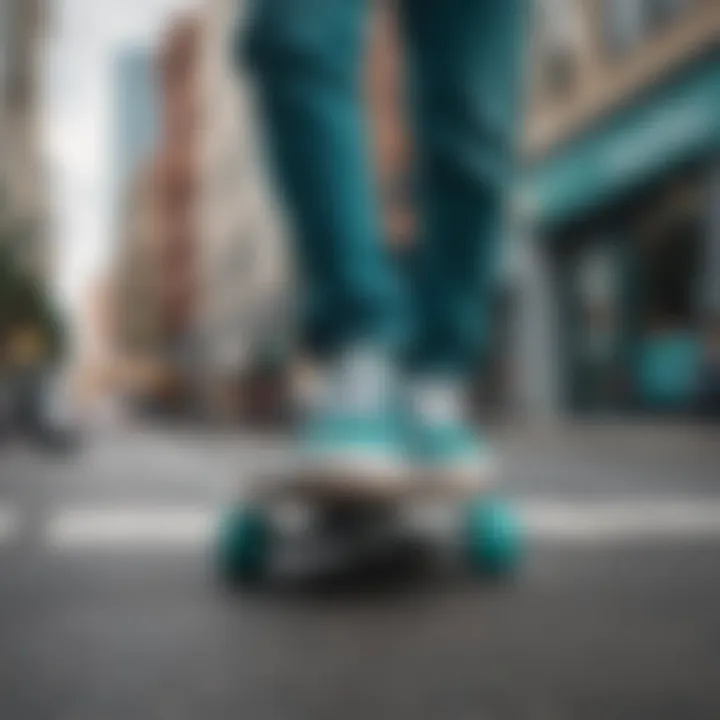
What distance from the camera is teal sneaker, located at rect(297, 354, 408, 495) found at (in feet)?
1.68

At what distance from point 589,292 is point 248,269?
18cm

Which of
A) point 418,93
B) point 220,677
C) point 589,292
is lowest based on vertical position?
point 220,677

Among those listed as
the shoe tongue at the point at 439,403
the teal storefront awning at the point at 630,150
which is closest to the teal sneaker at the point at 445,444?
the shoe tongue at the point at 439,403

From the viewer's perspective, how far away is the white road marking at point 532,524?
50 cm

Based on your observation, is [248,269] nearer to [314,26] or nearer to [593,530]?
[314,26]

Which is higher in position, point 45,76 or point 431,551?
point 45,76

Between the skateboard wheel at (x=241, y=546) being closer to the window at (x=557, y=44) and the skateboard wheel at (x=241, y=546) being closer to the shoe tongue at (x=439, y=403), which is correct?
the shoe tongue at (x=439, y=403)

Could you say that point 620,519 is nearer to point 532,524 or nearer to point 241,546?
point 532,524

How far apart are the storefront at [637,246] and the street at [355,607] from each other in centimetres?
3

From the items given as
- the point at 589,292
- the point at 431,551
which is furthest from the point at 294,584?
the point at 589,292

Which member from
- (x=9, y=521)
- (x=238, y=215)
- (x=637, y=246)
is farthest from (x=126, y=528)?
(x=637, y=246)

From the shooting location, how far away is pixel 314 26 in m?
0.51

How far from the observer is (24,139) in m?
0.46

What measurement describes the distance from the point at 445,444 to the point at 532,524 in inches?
2.4
